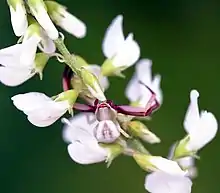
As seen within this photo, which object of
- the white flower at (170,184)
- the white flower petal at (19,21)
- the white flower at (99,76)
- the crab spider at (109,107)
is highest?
the white flower petal at (19,21)

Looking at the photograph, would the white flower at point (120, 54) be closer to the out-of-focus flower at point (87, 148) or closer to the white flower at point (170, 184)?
the out-of-focus flower at point (87, 148)

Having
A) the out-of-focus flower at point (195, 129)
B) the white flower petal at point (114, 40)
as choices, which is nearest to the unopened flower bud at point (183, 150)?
the out-of-focus flower at point (195, 129)

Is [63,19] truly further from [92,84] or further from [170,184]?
[170,184]

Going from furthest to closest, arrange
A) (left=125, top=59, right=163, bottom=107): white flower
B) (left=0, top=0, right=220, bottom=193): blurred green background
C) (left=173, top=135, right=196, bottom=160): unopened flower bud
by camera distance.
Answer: (left=0, top=0, right=220, bottom=193): blurred green background → (left=125, top=59, right=163, bottom=107): white flower → (left=173, top=135, right=196, bottom=160): unopened flower bud

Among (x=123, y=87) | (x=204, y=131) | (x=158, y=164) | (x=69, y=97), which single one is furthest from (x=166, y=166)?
(x=123, y=87)

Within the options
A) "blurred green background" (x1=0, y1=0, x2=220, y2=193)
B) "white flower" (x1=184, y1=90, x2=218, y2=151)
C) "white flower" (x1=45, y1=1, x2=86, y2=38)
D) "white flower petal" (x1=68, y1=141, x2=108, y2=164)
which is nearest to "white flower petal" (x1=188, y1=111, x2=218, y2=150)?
"white flower" (x1=184, y1=90, x2=218, y2=151)

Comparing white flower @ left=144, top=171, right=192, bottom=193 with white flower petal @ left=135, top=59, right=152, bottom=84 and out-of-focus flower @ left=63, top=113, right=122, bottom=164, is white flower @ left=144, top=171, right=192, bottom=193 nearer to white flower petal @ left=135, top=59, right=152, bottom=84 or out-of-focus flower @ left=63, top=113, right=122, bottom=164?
out-of-focus flower @ left=63, top=113, right=122, bottom=164

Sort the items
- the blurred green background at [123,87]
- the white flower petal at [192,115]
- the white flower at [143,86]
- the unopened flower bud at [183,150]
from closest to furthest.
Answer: the white flower petal at [192,115], the unopened flower bud at [183,150], the white flower at [143,86], the blurred green background at [123,87]
